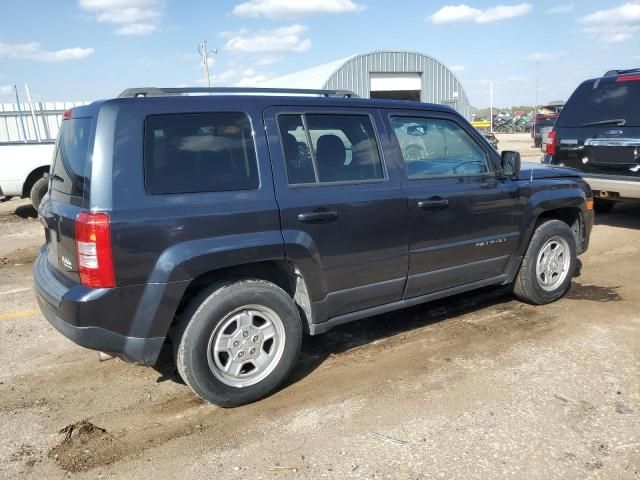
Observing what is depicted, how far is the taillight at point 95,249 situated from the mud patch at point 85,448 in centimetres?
88

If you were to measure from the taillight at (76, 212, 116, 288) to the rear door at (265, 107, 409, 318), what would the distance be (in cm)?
102

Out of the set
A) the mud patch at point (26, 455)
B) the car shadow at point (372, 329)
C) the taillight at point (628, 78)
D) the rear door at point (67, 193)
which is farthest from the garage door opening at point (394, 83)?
the mud patch at point (26, 455)

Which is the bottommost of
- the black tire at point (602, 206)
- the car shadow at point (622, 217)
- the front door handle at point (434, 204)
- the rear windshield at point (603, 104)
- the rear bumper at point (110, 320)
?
the car shadow at point (622, 217)

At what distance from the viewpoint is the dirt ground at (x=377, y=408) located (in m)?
2.75

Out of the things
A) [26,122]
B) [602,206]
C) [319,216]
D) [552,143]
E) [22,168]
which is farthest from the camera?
[26,122]

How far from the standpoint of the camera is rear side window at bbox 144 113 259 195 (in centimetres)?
298

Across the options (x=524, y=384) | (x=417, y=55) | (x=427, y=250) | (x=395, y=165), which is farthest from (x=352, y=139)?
(x=417, y=55)

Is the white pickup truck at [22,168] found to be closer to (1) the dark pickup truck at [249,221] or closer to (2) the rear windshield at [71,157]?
(1) the dark pickup truck at [249,221]

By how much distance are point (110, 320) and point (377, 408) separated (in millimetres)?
1645

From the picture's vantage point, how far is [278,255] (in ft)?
10.7

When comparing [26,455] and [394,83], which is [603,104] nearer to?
[26,455]

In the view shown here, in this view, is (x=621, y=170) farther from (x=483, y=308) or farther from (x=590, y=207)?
→ (x=483, y=308)

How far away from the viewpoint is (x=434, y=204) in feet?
12.8

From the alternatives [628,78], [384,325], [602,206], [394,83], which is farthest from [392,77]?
[384,325]
